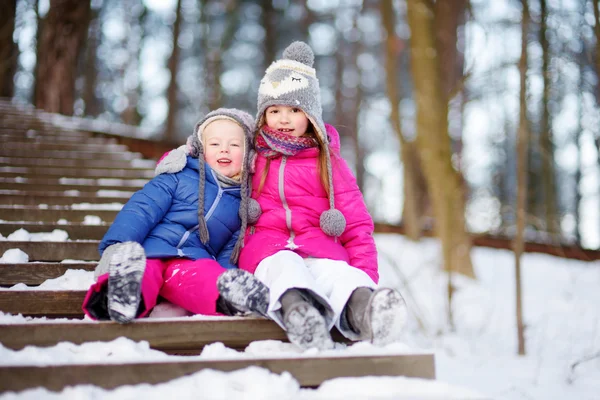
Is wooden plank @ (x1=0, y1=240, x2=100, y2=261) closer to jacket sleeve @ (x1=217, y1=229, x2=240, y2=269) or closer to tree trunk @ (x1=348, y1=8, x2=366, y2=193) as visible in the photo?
jacket sleeve @ (x1=217, y1=229, x2=240, y2=269)

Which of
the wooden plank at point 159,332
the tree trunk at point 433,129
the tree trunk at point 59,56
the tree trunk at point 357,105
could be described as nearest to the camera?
the wooden plank at point 159,332

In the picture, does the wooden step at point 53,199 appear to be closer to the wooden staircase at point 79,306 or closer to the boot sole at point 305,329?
the wooden staircase at point 79,306

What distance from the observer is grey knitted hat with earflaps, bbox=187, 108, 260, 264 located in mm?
2578

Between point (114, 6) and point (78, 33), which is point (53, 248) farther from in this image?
point (114, 6)

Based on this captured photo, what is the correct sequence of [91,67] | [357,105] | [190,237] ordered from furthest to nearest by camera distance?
1. [91,67]
2. [357,105]
3. [190,237]

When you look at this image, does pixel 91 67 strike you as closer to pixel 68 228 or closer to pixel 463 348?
pixel 68 228

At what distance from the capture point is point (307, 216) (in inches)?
103

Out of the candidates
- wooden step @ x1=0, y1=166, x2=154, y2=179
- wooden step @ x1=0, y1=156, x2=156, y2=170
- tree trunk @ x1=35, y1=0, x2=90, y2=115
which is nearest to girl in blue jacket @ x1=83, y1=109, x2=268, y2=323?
wooden step @ x1=0, y1=166, x2=154, y2=179

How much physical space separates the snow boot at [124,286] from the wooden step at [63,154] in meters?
3.77

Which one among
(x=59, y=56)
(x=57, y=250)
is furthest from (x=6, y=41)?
(x=57, y=250)

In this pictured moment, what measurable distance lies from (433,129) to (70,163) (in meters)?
4.67

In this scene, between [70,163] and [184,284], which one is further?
[70,163]

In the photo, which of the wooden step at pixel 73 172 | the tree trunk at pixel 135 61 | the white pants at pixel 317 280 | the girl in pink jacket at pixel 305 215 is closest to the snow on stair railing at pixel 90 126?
the wooden step at pixel 73 172

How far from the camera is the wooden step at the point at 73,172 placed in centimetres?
446
